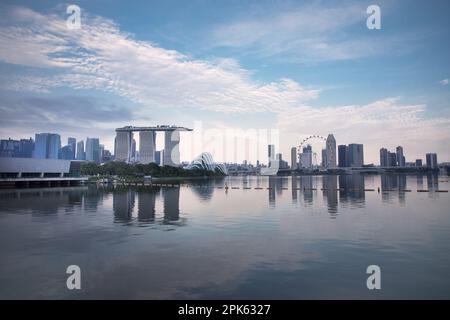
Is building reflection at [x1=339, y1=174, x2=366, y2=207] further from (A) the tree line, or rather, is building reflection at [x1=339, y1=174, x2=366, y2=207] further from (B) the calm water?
(A) the tree line

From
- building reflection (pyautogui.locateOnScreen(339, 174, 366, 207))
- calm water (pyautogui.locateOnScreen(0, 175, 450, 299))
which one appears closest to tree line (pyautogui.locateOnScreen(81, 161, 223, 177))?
building reflection (pyautogui.locateOnScreen(339, 174, 366, 207))

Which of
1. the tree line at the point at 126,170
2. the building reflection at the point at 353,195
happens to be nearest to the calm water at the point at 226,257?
the building reflection at the point at 353,195

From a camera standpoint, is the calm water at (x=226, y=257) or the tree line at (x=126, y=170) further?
the tree line at (x=126, y=170)

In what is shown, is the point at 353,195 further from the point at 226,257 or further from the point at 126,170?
the point at 126,170

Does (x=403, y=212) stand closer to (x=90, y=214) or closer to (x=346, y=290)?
(x=346, y=290)

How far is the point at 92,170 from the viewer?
16925 cm

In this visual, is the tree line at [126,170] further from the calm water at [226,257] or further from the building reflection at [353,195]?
the calm water at [226,257]

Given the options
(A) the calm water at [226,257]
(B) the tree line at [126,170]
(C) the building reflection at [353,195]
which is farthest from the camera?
(B) the tree line at [126,170]

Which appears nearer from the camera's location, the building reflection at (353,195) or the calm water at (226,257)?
the calm water at (226,257)

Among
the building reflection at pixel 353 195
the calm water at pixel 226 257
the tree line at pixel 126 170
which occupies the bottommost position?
the calm water at pixel 226 257

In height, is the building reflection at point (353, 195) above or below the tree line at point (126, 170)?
below

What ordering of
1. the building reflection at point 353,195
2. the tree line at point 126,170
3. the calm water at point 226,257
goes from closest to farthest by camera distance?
the calm water at point 226,257 → the building reflection at point 353,195 → the tree line at point 126,170
